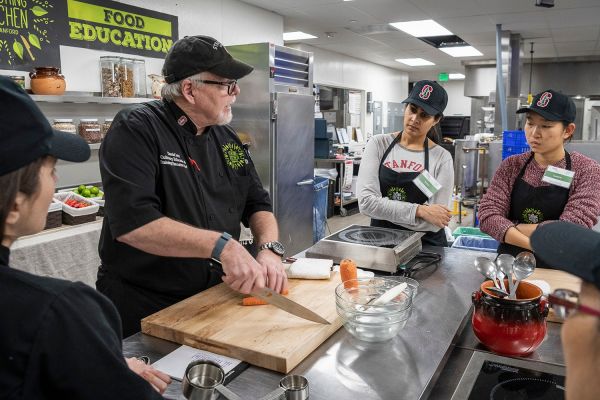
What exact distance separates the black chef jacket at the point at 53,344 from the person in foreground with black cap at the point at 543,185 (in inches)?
75.5

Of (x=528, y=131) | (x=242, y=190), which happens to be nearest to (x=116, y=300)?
(x=242, y=190)

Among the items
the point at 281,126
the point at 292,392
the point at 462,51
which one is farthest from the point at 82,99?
the point at 462,51

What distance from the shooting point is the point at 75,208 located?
11.6 ft

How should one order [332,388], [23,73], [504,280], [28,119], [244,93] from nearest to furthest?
1. [28,119]
2. [332,388]
3. [504,280]
4. [23,73]
5. [244,93]

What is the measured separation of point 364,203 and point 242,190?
2.72ft

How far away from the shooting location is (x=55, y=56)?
397cm

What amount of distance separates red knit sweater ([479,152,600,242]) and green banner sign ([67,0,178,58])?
354cm

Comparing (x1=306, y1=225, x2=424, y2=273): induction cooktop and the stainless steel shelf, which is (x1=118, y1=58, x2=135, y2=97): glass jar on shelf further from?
(x1=306, y1=225, x2=424, y2=273): induction cooktop

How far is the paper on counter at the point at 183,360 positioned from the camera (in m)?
1.21

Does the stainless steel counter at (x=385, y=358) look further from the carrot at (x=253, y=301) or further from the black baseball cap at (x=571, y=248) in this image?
the black baseball cap at (x=571, y=248)

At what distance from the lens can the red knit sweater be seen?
2.23 meters

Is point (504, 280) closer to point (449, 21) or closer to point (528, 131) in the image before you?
point (528, 131)

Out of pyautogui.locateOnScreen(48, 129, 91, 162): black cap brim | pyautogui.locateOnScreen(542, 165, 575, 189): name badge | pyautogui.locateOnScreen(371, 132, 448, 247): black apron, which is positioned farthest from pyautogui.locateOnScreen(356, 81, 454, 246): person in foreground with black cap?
pyautogui.locateOnScreen(48, 129, 91, 162): black cap brim

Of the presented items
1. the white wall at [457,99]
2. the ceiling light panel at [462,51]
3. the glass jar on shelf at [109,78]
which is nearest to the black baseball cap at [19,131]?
the glass jar on shelf at [109,78]
